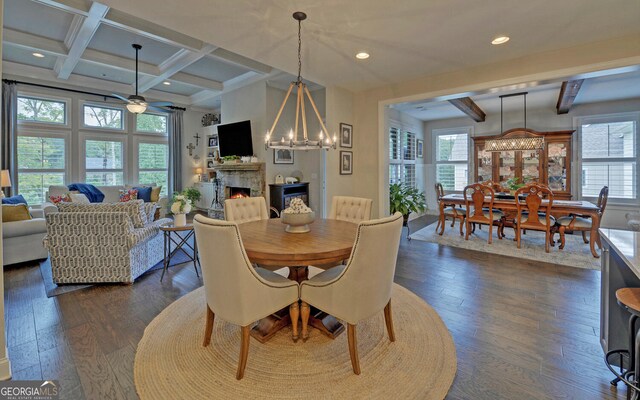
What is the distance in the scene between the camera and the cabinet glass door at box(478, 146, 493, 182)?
301 inches

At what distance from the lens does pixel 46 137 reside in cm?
635

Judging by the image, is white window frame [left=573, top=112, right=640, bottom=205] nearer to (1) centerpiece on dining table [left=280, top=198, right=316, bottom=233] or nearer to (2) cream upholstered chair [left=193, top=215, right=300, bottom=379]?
(1) centerpiece on dining table [left=280, top=198, right=316, bottom=233]

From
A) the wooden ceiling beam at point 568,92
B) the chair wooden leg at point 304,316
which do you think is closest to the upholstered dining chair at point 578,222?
the wooden ceiling beam at point 568,92

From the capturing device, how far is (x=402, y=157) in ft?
24.9

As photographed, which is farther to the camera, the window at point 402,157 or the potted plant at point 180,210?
the window at point 402,157

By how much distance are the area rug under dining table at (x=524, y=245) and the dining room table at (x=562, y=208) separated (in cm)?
24

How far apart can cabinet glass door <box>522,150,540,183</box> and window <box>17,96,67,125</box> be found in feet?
35.2

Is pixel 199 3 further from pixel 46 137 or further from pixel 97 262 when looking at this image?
pixel 46 137

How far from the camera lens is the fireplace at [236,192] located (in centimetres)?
685

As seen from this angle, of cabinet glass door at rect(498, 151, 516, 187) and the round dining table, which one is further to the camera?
cabinet glass door at rect(498, 151, 516, 187)

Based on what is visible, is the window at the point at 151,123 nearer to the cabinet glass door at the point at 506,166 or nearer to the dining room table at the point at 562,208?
the dining room table at the point at 562,208

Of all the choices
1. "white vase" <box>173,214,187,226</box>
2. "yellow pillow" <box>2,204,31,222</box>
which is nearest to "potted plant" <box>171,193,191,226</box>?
"white vase" <box>173,214,187,226</box>

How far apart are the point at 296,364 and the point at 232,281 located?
73cm

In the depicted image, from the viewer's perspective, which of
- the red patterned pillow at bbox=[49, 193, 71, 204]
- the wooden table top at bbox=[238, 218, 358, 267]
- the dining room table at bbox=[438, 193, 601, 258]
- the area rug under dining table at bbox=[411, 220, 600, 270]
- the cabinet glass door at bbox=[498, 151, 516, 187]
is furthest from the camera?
the cabinet glass door at bbox=[498, 151, 516, 187]
